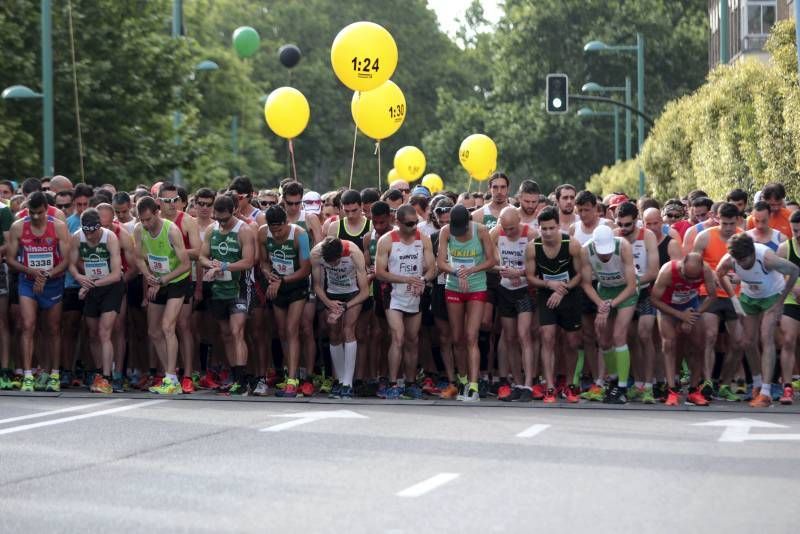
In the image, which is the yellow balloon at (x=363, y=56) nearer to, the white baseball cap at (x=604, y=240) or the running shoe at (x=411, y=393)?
the running shoe at (x=411, y=393)

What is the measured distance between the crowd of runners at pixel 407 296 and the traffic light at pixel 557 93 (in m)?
24.0

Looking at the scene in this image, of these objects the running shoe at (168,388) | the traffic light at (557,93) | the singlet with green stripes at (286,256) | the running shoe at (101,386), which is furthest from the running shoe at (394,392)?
the traffic light at (557,93)

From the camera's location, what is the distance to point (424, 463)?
12.1 metres

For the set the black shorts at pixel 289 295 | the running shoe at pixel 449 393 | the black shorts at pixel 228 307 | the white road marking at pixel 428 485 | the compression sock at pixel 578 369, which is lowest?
the white road marking at pixel 428 485

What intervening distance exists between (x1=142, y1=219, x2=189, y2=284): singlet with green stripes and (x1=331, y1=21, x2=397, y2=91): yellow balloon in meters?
5.25

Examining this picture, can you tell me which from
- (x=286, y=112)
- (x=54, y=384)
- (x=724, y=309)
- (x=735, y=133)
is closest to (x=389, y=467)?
(x=724, y=309)

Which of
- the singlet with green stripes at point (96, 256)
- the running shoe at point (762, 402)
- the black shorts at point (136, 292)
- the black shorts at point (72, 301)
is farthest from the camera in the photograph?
the black shorts at point (136, 292)

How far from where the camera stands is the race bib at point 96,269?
17500mm

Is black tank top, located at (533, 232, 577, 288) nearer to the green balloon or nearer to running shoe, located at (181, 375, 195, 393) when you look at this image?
running shoe, located at (181, 375, 195, 393)

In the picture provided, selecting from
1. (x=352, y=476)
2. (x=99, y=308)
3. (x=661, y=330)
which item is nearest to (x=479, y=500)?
(x=352, y=476)

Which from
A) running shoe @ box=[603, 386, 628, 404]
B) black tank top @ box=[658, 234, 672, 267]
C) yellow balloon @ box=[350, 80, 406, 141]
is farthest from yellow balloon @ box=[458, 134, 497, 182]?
running shoe @ box=[603, 386, 628, 404]

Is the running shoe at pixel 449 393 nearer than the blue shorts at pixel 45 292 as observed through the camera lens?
Yes

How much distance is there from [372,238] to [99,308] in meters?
2.77

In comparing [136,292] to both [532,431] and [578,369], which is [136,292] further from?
[532,431]
